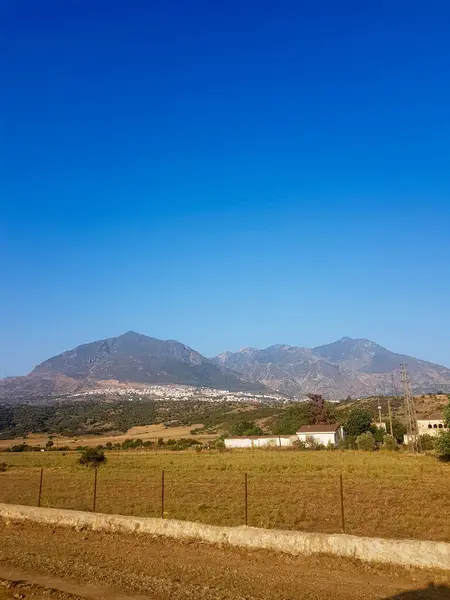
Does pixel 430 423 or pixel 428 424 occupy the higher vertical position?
pixel 430 423

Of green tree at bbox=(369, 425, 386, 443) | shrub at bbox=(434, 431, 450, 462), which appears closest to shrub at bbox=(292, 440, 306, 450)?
green tree at bbox=(369, 425, 386, 443)

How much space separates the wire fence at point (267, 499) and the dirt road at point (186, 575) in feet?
9.50

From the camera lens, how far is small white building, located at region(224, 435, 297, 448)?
76.7 meters

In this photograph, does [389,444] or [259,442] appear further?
[259,442]

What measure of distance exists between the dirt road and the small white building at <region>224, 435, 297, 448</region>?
62.5 metres

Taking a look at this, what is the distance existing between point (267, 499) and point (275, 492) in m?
3.28

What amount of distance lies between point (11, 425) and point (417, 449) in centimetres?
12099

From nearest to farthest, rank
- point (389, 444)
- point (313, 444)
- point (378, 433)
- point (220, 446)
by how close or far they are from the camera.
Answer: point (389, 444), point (313, 444), point (220, 446), point (378, 433)

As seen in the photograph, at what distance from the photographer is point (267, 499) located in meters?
26.8

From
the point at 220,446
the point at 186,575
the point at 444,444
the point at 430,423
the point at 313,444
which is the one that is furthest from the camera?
the point at 430,423

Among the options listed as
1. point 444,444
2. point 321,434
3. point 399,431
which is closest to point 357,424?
point 399,431

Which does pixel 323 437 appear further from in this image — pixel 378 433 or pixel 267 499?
pixel 267 499

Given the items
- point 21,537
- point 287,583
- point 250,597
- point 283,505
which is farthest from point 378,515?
point 21,537

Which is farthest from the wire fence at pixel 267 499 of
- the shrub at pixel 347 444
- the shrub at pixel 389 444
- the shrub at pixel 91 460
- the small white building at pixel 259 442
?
the shrub at pixel 347 444
